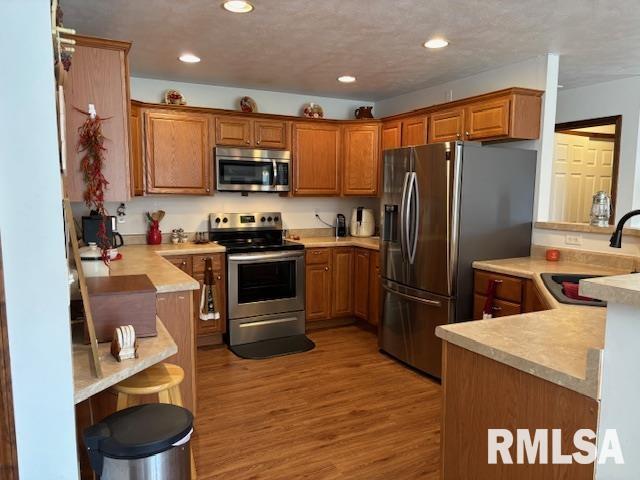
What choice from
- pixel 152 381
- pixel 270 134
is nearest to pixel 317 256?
pixel 270 134

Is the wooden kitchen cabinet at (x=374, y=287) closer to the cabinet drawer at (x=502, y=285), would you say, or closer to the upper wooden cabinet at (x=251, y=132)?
the cabinet drawer at (x=502, y=285)

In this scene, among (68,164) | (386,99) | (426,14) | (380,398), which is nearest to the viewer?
(68,164)

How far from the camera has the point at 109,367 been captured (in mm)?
1502

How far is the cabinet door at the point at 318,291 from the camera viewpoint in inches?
181

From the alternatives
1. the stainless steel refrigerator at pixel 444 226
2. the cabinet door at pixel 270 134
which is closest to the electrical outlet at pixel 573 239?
the stainless steel refrigerator at pixel 444 226

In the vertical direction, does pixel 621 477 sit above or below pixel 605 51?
below

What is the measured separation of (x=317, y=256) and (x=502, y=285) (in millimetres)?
1940

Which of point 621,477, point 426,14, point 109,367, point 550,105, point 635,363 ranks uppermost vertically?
point 426,14

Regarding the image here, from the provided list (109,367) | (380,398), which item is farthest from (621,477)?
(380,398)

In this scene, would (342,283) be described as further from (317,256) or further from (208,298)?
(208,298)

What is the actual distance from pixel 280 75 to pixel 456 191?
1916mm

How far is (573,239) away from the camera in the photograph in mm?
3354

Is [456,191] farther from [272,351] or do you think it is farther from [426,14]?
[272,351]

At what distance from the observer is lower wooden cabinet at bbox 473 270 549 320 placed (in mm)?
2943
